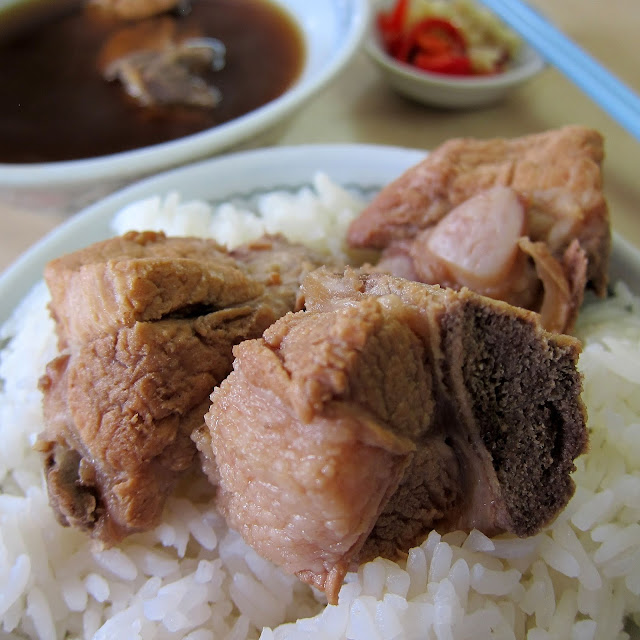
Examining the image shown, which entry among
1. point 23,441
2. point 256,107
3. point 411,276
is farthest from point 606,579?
point 256,107

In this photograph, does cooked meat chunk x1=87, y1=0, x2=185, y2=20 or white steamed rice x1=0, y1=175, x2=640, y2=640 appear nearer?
white steamed rice x1=0, y1=175, x2=640, y2=640

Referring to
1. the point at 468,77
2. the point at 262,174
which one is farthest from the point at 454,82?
the point at 262,174

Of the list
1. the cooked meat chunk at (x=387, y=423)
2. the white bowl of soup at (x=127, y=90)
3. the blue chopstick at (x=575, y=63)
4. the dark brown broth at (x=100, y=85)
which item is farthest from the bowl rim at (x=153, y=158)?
the cooked meat chunk at (x=387, y=423)

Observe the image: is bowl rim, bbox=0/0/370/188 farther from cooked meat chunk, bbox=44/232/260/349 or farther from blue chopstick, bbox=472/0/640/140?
blue chopstick, bbox=472/0/640/140

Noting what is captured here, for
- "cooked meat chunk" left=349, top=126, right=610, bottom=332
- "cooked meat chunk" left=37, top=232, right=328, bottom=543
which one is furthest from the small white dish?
"cooked meat chunk" left=37, top=232, right=328, bottom=543

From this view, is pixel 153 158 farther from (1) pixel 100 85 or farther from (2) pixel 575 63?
(2) pixel 575 63
